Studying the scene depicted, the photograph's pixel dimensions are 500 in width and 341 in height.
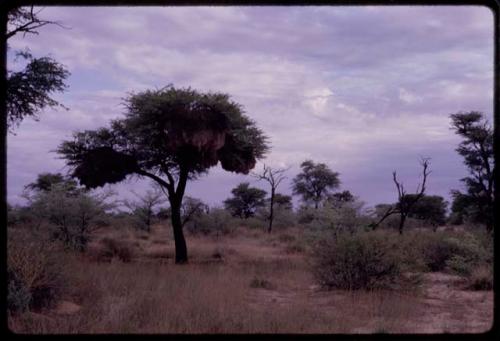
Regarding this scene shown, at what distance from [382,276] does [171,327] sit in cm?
632

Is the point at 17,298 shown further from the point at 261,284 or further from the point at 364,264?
the point at 364,264

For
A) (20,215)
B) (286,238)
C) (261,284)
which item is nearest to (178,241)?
(261,284)

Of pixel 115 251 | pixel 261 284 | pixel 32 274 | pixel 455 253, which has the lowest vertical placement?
pixel 261 284

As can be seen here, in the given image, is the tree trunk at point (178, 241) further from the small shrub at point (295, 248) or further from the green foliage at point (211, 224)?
the green foliage at point (211, 224)

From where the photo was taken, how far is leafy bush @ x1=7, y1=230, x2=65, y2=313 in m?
8.57

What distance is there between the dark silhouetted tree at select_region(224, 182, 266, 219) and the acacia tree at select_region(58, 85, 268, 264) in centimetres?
2909

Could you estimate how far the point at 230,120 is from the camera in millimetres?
18875

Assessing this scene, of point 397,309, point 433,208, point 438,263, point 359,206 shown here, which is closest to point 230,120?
point 359,206

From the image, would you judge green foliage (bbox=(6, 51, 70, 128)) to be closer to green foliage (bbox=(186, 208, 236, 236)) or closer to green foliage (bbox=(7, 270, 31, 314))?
green foliage (bbox=(7, 270, 31, 314))

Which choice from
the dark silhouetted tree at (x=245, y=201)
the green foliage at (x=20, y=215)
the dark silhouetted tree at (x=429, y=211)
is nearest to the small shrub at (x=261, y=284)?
the green foliage at (x=20, y=215)

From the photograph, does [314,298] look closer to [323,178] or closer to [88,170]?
[88,170]

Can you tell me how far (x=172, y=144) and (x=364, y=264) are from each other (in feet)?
27.3

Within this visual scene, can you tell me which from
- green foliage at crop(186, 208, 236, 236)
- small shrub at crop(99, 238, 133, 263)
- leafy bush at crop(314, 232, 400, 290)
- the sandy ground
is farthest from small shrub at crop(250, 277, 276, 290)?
green foliage at crop(186, 208, 236, 236)

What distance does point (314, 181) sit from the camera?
158 feet
